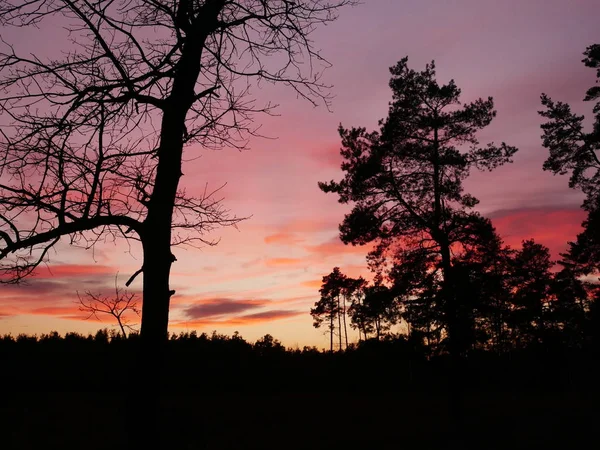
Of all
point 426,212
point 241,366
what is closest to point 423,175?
point 426,212

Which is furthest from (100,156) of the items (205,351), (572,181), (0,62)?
(205,351)

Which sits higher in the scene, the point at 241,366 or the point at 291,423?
the point at 241,366

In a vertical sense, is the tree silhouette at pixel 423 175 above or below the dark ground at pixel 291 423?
above

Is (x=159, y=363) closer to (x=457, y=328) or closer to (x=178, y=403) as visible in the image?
(x=457, y=328)

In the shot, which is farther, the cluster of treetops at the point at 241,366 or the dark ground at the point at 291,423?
the cluster of treetops at the point at 241,366

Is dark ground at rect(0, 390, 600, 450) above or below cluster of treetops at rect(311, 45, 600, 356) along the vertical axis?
below

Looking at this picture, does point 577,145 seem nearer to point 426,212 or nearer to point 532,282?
point 426,212

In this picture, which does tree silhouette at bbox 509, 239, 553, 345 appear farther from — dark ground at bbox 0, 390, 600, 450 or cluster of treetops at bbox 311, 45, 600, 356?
cluster of treetops at bbox 311, 45, 600, 356

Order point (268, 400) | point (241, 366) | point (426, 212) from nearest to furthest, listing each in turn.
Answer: point (426, 212), point (268, 400), point (241, 366)

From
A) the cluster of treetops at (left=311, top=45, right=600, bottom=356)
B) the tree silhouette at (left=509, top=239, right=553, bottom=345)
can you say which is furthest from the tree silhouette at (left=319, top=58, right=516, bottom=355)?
the tree silhouette at (left=509, top=239, right=553, bottom=345)

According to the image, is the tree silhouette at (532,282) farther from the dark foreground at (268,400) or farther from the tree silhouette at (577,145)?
the tree silhouette at (577,145)

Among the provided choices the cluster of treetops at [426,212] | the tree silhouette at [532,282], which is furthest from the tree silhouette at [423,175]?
the tree silhouette at [532,282]

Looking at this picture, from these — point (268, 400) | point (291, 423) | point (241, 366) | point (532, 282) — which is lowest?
point (291, 423)

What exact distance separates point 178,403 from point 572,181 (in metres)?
21.5
